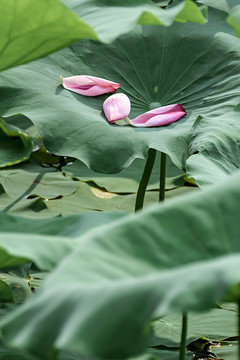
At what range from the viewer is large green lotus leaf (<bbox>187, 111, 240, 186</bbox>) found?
114 cm

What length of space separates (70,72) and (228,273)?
48.7 inches

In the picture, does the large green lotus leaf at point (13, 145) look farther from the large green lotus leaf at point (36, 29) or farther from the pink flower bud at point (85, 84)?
the large green lotus leaf at point (36, 29)

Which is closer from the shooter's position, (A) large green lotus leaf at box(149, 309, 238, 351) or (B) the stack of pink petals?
(A) large green lotus leaf at box(149, 309, 238, 351)

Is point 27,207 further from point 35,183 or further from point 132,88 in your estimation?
point 132,88

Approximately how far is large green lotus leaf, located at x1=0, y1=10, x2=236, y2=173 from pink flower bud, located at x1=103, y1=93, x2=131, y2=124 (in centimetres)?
2

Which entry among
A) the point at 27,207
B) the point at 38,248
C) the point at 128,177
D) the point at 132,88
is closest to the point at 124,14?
the point at 38,248

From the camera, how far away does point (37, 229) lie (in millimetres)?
733

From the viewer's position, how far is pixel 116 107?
1444 millimetres

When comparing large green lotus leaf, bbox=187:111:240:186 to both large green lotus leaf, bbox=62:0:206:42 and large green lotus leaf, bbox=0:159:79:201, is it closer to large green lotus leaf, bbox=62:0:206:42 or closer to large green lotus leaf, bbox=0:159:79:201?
large green lotus leaf, bbox=62:0:206:42

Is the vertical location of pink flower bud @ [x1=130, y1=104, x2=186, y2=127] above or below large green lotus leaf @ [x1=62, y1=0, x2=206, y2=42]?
below

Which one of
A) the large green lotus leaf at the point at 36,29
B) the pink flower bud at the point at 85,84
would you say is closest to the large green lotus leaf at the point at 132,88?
the pink flower bud at the point at 85,84

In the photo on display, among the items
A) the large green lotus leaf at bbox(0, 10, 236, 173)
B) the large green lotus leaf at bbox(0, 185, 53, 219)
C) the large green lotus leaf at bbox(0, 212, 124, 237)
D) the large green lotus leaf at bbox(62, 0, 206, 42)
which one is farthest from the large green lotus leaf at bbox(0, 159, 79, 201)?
the large green lotus leaf at bbox(0, 212, 124, 237)

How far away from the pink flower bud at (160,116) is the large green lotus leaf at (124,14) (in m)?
0.44

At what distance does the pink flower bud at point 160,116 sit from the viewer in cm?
143
